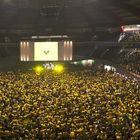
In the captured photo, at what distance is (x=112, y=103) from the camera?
26516 mm

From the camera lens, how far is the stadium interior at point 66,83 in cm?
1922

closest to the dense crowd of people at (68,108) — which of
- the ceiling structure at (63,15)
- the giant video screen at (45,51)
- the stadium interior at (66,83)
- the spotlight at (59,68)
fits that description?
the stadium interior at (66,83)

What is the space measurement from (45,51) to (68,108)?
724 inches

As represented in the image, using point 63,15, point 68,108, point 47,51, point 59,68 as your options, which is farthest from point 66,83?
point 59,68

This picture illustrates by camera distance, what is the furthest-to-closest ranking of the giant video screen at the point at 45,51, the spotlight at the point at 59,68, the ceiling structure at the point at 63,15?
the spotlight at the point at 59,68, the giant video screen at the point at 45,51, the ceiling structure at the point at 63,15

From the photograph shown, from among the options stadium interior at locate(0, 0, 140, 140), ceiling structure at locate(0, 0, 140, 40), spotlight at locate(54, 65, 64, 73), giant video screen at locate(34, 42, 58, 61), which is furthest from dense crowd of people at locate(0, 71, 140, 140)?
spotlight at locate(54, 65, 64, 73)

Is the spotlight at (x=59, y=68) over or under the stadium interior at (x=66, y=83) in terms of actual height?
under

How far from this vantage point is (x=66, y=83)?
1382 inches

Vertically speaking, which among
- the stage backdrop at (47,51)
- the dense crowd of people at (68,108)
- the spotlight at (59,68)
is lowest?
the spotlight at (59,68)

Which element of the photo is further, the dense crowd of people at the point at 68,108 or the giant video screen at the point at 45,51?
the giant video screen at the point at 45,51

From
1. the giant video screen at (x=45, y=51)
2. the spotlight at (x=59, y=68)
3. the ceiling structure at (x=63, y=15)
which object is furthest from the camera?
the spotlight at (x=59, y=68)

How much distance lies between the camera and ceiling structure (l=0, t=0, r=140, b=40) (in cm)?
3709

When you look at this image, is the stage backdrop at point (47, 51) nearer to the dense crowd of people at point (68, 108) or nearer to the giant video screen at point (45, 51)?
the giant video screen at point (45, 51)

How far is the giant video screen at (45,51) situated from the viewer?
41469 mm
